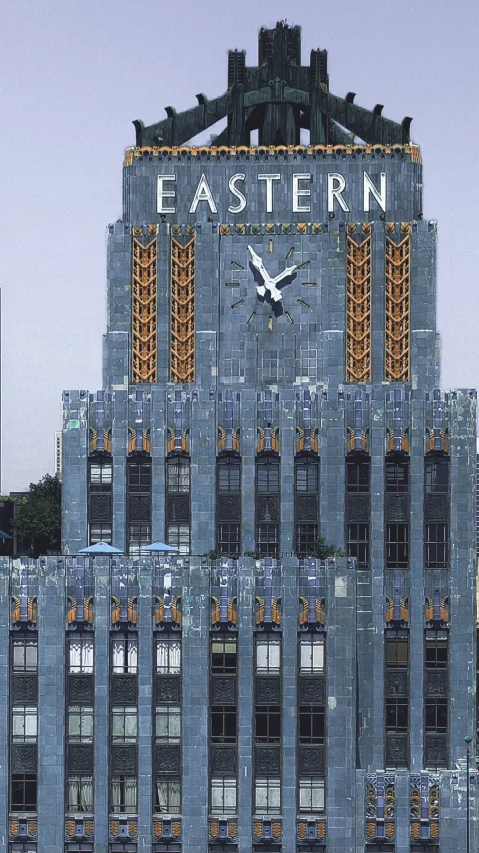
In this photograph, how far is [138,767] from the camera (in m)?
114

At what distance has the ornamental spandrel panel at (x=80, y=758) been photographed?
114562mm

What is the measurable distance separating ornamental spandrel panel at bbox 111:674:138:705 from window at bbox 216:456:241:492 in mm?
15961

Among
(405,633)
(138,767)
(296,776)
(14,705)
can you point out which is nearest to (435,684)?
(405,633)

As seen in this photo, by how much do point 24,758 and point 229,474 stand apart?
970 inches

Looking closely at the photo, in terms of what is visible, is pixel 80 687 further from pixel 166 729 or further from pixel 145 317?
pixel 145 317

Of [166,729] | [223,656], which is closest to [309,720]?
[223,656]

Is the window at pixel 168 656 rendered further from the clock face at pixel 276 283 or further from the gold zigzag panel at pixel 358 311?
the clock face at pixel 276 283

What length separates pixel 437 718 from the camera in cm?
12094

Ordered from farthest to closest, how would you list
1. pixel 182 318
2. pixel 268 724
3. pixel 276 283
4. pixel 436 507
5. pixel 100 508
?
pixel 182 318, pixel 276 283, pixel 100 508, pixel 436 507, pixel 268 724

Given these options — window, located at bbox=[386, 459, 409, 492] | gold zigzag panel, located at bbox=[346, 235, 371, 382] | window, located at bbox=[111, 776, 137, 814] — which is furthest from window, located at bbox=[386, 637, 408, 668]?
window, located at bbox=[111, 776, 137, 814]

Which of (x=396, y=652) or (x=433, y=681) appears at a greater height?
(x=396, y=652)

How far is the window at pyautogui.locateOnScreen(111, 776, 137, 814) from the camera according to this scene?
114688 mm

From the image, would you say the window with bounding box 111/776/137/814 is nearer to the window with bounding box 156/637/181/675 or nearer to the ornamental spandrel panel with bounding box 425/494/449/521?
the window with bounding box 156/637/181/675

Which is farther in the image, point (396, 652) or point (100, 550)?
point (396, 652)
